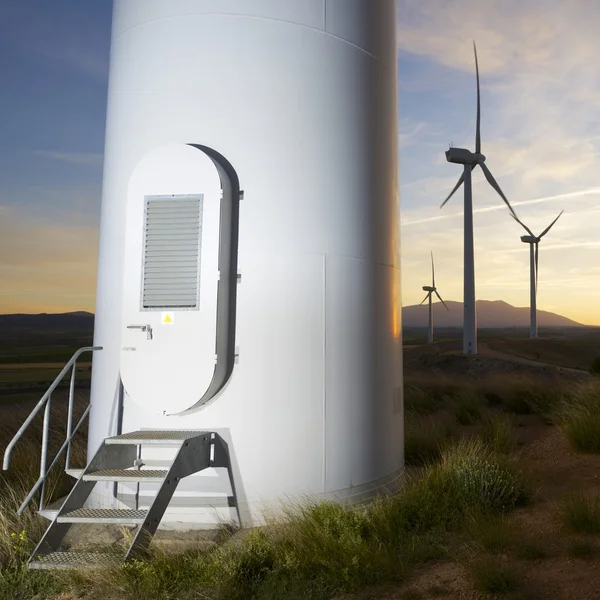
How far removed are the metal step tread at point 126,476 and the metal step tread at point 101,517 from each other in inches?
11.1

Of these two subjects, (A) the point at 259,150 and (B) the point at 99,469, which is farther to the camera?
(A) the point at 259,150

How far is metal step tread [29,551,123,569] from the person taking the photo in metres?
5.12

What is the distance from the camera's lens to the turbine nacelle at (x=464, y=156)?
103ft

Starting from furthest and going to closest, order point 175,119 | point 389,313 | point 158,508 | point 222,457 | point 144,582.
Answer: point 389,313 → point 175,119 → point 222,457 → point 158,508 → point 144,582

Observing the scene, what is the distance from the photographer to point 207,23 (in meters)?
7.00

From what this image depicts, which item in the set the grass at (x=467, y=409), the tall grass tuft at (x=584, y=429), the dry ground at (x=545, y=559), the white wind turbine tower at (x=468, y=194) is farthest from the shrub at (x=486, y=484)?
the white wind turbine tower at (x=468, y=194)

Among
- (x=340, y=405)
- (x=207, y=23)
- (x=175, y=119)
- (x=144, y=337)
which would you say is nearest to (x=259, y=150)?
(x=175, y=119)

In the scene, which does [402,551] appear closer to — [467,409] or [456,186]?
[467,409]

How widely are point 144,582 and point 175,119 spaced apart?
4.68m

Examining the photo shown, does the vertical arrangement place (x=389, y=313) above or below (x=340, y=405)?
above

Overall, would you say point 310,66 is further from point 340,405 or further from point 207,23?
point 340,405

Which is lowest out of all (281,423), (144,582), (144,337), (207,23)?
(144,582)

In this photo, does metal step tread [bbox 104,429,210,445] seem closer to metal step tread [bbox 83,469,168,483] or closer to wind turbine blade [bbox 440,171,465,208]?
metal step tread [bbox 83,469,168,483]

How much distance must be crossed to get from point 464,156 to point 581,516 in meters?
28.0
